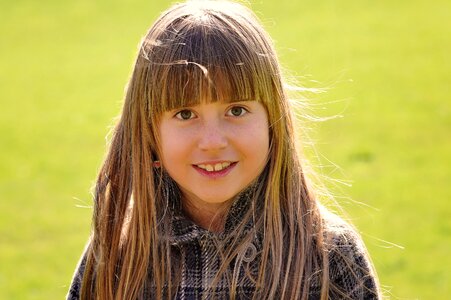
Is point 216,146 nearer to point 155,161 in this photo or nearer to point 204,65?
point 204,65

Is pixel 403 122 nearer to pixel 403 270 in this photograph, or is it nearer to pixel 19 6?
pixel 403 270

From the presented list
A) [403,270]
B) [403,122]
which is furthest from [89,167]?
[403,270]

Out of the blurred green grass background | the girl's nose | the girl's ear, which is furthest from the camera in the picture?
the blurred green grass background

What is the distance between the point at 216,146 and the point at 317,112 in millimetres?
6846

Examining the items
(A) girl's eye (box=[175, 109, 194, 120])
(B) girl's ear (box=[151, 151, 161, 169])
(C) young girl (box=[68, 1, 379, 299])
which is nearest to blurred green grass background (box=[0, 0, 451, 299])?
(C) young girl (box=[68, 1, 379, 299])

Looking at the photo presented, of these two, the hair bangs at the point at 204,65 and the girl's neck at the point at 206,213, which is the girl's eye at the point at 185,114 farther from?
the girl's neck at the point at 206,213

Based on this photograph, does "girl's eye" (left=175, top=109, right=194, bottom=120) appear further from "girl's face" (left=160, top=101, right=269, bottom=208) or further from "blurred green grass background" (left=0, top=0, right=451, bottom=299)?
"blurred green grass background" (left=0, top=0, right=451, bottom=299)

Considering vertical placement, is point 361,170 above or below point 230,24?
below

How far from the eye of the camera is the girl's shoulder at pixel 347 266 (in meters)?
3.02

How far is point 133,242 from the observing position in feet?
10.4

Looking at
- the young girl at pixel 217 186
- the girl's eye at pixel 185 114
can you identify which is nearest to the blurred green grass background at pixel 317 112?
the young girl at pixel 217 186

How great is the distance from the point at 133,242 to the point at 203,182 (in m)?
0.31

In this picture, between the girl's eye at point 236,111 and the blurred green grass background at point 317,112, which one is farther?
the blurred green grass background at point 317,112

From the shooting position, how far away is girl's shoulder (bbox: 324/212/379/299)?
3.02m
